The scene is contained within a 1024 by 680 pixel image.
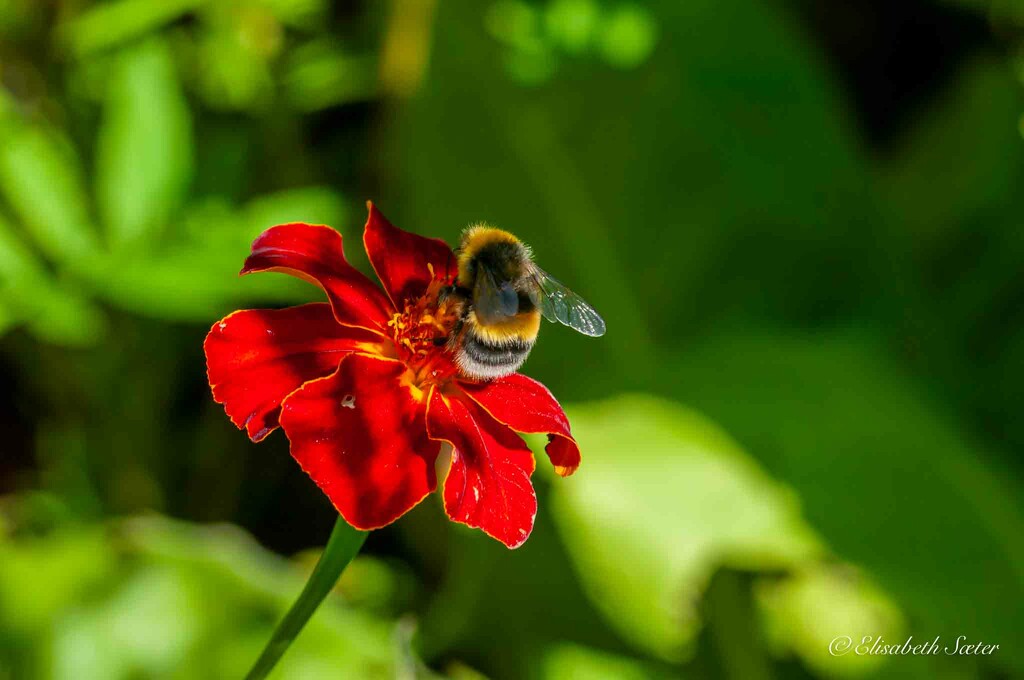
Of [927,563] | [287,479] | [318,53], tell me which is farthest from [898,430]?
[318,53]

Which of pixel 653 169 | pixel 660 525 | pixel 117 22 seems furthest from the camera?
pixel 653 169

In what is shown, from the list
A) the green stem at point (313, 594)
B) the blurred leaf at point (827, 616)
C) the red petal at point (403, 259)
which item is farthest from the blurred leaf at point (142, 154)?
the blurred leaf at point (827, 616)

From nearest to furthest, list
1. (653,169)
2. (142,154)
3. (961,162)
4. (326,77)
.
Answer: (142,154), (326,77), (653,169), (961,162)

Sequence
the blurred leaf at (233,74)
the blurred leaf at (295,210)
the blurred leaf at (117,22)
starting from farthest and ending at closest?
1. the blurred leaf at (233,74)
2. the blurred leaf at (117,22)
3. the blurred leaf at (295,210)

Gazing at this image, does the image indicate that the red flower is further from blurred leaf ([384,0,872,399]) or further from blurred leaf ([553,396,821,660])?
blurred leaf ([384,0,872,399])

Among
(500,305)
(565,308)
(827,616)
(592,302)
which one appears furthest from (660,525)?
(500,305)

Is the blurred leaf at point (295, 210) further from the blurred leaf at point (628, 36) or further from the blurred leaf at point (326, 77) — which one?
the blurred leaf at point (628, 36)

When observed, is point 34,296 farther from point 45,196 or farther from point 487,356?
point 487,356

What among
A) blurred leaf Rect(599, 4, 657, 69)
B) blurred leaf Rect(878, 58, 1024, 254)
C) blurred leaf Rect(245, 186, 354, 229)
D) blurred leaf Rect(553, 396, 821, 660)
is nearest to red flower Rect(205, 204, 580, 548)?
blurred leaf Rect(245, 186, 354, 229)
